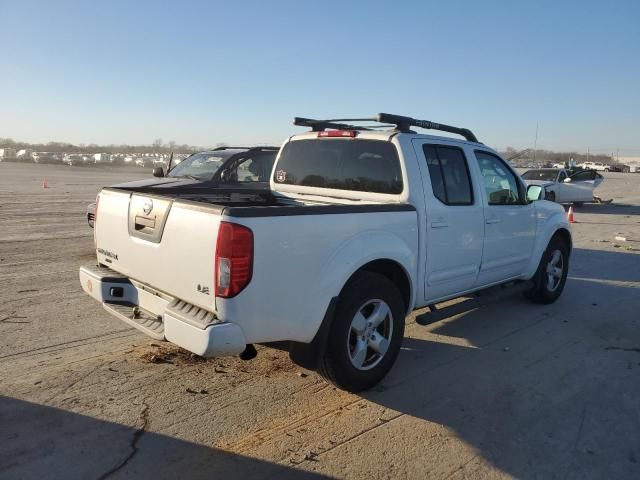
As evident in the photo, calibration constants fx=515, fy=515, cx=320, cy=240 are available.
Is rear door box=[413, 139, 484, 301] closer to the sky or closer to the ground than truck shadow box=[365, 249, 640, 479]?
closer to the sky

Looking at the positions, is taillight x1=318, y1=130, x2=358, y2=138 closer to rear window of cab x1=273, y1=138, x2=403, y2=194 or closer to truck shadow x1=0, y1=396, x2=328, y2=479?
rear window of cab x1=273, y1=138, x2=403, y2=194

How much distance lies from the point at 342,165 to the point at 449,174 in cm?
102

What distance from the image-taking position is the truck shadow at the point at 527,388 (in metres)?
3.24

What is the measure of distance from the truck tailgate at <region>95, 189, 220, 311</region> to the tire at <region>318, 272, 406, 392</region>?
3.29 feet

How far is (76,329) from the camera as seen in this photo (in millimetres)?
5020

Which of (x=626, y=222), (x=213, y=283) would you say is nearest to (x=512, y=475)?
(x=213, y=283)

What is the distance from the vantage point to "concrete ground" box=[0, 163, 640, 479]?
306 centimetres

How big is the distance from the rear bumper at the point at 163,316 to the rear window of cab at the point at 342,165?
206cm

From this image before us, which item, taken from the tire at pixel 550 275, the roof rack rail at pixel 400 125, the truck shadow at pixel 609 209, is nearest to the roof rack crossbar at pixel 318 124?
the roof rack rail at pixel 400 125

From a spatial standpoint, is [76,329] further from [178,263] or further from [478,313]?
[478,313]

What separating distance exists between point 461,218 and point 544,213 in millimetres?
2115

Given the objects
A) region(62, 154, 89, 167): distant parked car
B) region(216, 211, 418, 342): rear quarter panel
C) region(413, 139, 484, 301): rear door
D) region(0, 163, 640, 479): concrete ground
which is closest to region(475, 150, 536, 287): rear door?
region(413, 139, 484, 301): rear door

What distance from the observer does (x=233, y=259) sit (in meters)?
3.06

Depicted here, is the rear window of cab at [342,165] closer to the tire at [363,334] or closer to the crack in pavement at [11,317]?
the tire at [363,334]
